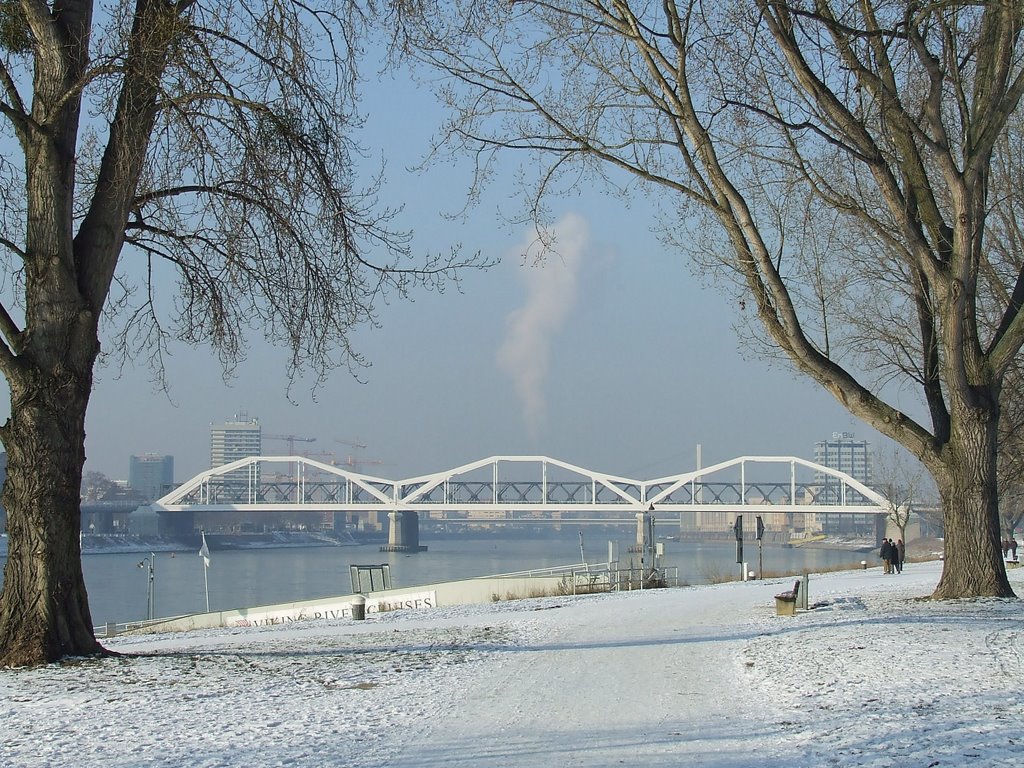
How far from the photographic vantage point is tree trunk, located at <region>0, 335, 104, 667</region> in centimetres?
783

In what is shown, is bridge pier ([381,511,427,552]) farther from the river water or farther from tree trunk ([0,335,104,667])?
tree trunk ([0,335,104,667])

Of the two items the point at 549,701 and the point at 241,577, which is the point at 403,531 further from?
the point at 549,701

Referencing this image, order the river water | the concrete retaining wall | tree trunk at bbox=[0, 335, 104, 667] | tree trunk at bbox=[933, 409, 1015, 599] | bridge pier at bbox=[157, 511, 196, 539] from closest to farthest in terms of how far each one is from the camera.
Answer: tree trunk at bbox=[0, 335, 104, 667] < tree trunk at bbox=[933, 409, 1015, 599] < the concrete retaining wall < the river water < bridge pier at bbox=[157, 511, 196, 539]

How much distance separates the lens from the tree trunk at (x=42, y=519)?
783 centimetres

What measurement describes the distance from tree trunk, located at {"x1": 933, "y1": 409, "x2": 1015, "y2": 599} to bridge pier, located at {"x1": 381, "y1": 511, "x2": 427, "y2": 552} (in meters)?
86.6

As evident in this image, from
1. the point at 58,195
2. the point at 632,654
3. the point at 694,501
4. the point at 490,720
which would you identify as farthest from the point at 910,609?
the point at 694,501

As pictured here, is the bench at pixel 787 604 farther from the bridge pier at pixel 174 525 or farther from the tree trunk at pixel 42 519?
the bridge pier at pixel 174 525

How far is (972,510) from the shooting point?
12055 millimetres

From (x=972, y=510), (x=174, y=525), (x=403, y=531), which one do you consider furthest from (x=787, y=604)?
(x=403, y=531)

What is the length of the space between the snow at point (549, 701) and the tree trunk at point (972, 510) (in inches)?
65.1

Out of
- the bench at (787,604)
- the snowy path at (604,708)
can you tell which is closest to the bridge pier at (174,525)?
the bench at (787,604)

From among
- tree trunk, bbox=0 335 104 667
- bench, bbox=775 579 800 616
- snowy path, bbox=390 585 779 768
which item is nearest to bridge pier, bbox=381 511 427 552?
bench, bbox=775 579 800 616

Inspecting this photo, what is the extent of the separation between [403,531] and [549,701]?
96.4 m

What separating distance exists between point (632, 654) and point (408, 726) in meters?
3.52
